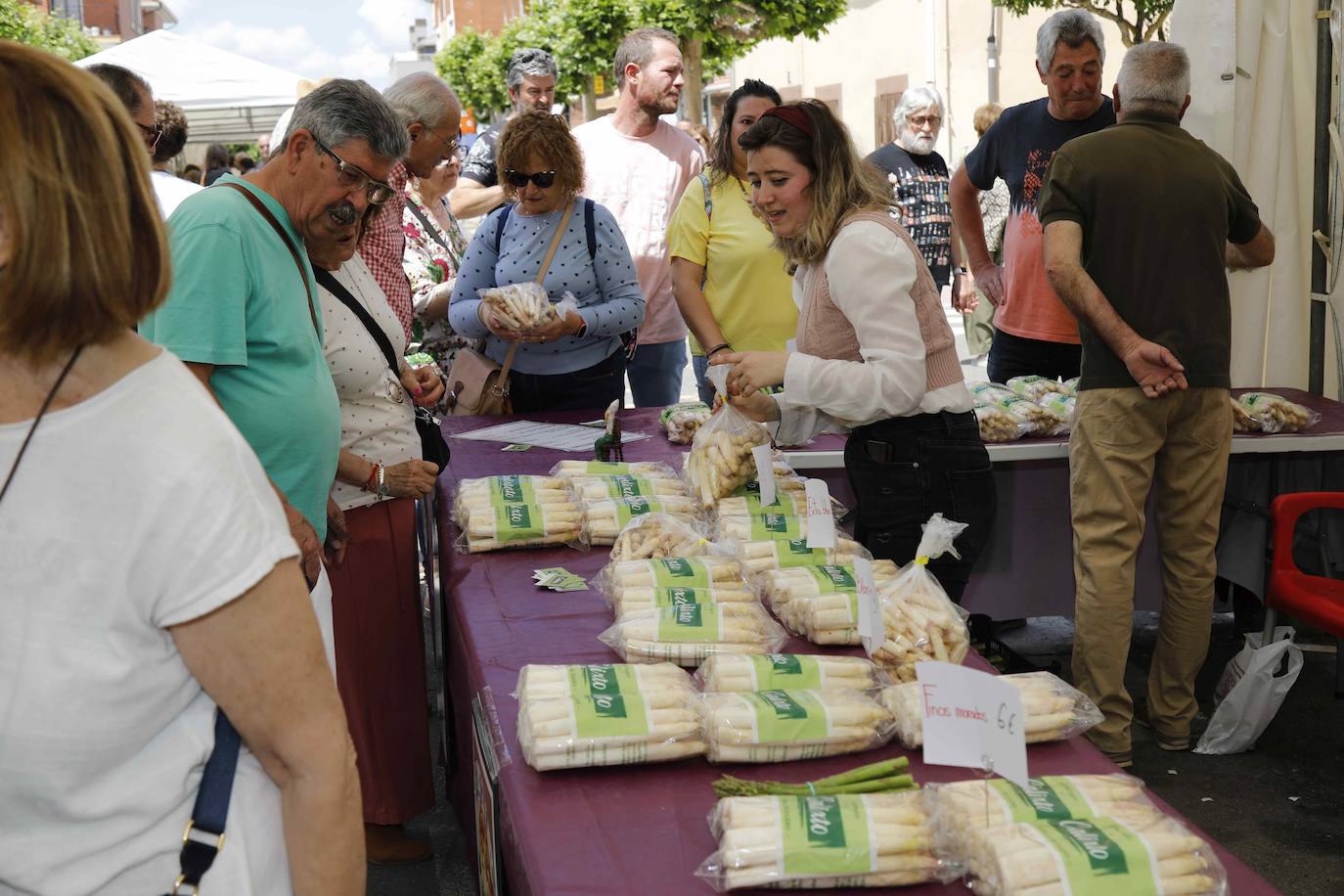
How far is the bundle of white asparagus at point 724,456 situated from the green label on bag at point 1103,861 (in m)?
1.64

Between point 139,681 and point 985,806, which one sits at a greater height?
point 139,681

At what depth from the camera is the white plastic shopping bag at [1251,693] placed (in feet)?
12.4

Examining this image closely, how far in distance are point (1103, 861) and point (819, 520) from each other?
1.15 m

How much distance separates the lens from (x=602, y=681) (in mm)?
1896

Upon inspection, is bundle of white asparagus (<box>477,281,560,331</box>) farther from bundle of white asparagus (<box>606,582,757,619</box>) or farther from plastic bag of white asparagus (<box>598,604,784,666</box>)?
plastic bag of white asparagus (<box>598,604,784,666</box>)

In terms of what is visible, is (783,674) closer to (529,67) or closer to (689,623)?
(689,623)

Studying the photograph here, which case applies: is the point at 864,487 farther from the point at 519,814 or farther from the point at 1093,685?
the point at 519,814

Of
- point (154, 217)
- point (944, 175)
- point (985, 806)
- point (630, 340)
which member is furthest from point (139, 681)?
point (944, 175)

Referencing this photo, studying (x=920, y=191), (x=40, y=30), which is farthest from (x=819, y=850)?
(x=40, y=30)

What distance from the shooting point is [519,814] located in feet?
5.52

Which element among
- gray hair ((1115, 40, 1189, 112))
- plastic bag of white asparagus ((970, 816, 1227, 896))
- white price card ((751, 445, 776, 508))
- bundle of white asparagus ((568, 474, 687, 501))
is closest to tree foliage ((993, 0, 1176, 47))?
gray hair ((1115, 40, 1189, 112))

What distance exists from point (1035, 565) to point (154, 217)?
3736mm

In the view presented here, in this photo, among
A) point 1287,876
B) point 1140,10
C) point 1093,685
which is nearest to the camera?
point 1287,876

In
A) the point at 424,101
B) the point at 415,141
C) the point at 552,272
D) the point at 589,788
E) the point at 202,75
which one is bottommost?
the point at 589,788
